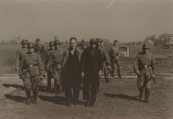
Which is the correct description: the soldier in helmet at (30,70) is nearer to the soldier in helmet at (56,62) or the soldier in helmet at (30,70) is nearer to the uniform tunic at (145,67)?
the soldier in helmet at (56,62)

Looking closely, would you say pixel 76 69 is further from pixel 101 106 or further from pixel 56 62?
pixel 56 62

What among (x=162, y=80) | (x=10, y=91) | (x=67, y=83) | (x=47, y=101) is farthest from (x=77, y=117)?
(x=162, y=80)

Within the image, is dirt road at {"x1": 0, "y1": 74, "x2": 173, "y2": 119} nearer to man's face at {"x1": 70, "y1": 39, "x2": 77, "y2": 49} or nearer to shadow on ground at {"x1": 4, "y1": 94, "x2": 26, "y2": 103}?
shadow on ground at {"x1": 4, "y1": 94, "x2": 26, "y2": 103}

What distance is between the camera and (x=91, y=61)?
705 centimetres

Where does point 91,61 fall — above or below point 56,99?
above

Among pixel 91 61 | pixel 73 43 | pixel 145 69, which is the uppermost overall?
pixel 73 43

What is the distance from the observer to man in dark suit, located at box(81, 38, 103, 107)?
7.04 meters

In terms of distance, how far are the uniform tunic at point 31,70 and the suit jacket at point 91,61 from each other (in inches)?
53.6

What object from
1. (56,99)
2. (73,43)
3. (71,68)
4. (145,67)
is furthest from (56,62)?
(145,67)

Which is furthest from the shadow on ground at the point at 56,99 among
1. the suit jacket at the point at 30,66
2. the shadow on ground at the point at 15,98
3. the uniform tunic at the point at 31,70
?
the suit jacket at the point at 30,66

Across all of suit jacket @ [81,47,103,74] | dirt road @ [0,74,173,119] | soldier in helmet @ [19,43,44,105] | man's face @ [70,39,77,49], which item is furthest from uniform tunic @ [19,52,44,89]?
suit jacket @ [81,47,103,74]

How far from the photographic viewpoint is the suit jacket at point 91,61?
7042mm

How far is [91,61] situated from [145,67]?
181cm

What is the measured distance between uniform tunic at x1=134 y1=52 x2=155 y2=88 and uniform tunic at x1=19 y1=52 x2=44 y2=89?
300cm
